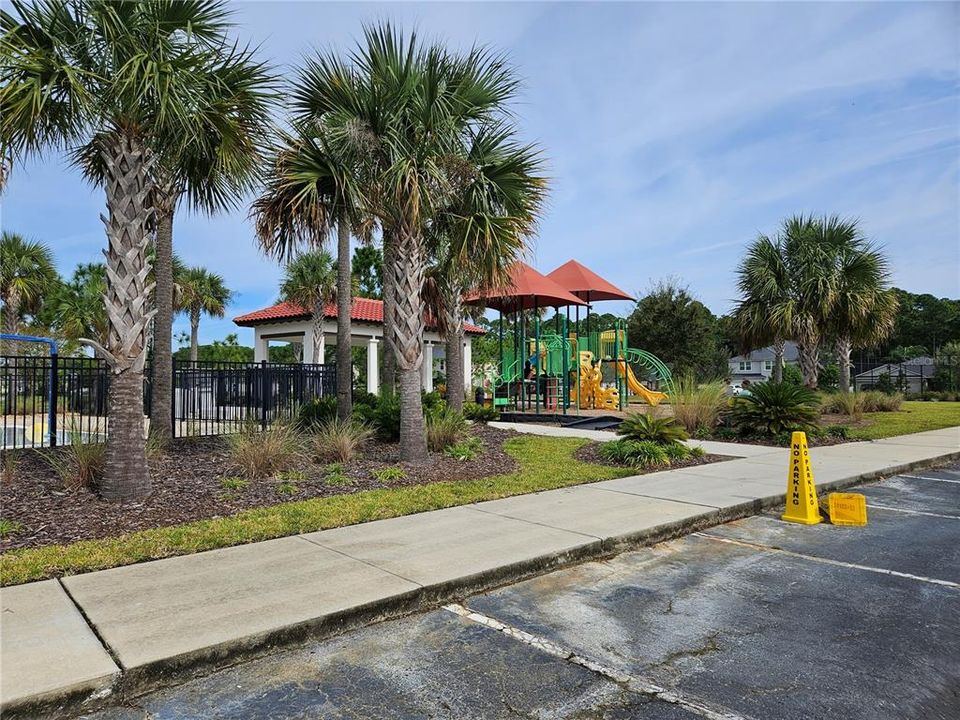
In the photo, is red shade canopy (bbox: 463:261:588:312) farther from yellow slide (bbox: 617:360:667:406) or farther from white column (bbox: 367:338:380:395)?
white column (bbox: 367:338:380:395)

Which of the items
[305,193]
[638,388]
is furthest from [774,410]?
[305,193]

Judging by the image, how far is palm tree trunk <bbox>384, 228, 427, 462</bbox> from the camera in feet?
33.0

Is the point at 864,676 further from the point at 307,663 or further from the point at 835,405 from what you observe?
the point at 835,405

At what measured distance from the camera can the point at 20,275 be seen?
27750 millimetres

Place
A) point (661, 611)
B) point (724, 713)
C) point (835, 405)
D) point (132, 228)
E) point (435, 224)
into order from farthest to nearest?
point (835, 405) < point (435, 224) < point (132, 228) < point (661, 611) < point (724, 713)

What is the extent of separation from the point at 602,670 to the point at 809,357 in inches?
733

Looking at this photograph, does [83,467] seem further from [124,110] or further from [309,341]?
[309,341]

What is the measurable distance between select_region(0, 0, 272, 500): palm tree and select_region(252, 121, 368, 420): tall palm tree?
5.74 ft

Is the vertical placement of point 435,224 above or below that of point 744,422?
above

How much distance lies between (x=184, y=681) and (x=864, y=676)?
3732mm

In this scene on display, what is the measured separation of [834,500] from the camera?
7.32 meters

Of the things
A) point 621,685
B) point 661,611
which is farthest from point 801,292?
point 621,685

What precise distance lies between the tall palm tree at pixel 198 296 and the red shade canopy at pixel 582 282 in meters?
20.2

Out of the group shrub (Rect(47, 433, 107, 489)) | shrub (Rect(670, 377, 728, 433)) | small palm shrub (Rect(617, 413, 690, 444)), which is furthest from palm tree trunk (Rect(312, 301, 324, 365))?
shrub (Rect(47, 433, 107, 489))
